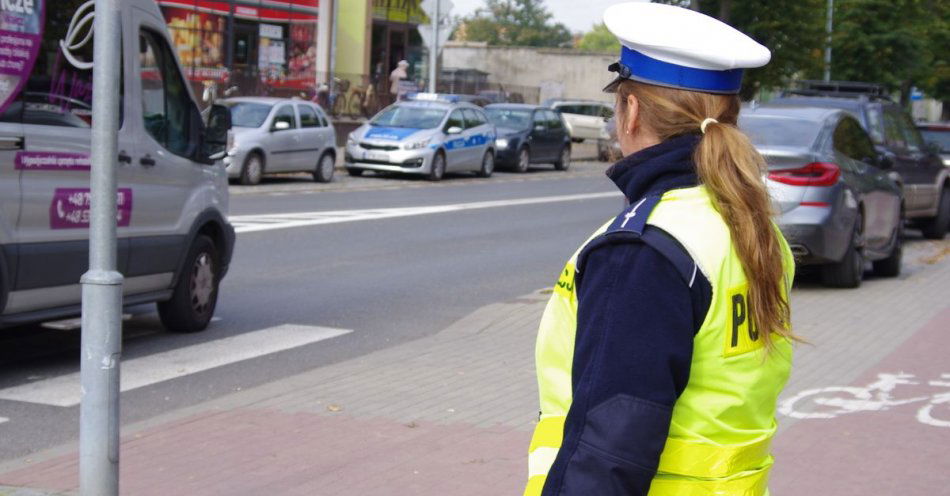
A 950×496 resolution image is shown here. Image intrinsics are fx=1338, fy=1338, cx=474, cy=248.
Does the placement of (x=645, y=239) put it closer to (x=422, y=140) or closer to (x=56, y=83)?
(x=56, y=83)

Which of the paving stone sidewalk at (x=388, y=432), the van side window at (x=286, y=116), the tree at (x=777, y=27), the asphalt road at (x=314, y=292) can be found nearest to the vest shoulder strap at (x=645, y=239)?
the paving stone sidewalk at (x=388, y=432)

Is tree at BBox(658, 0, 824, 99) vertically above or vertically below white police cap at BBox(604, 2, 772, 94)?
above

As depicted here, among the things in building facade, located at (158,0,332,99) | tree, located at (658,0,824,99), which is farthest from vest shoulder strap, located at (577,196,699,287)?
building facade, located at (158,0,332,99)

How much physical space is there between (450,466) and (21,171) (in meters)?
3.35

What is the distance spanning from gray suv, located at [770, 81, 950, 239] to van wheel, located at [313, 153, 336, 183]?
9.67 m

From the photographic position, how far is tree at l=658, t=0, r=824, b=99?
64.0 ft

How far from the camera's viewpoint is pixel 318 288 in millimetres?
12273

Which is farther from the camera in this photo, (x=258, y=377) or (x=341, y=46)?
(x=341, y=46)

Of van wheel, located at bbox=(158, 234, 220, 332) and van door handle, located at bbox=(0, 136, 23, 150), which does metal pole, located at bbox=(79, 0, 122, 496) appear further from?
van wheel, located at bbox=(158, 234, 220, 332)

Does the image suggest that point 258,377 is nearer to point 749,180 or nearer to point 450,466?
point 450,466

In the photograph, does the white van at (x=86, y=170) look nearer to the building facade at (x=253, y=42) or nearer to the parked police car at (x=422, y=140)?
the parked police car at (x=422, y=140)

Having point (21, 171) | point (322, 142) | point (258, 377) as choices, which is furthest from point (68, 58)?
point (322, 142)

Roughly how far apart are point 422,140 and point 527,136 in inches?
242

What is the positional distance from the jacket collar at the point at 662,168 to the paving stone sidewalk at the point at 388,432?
3404 mm
